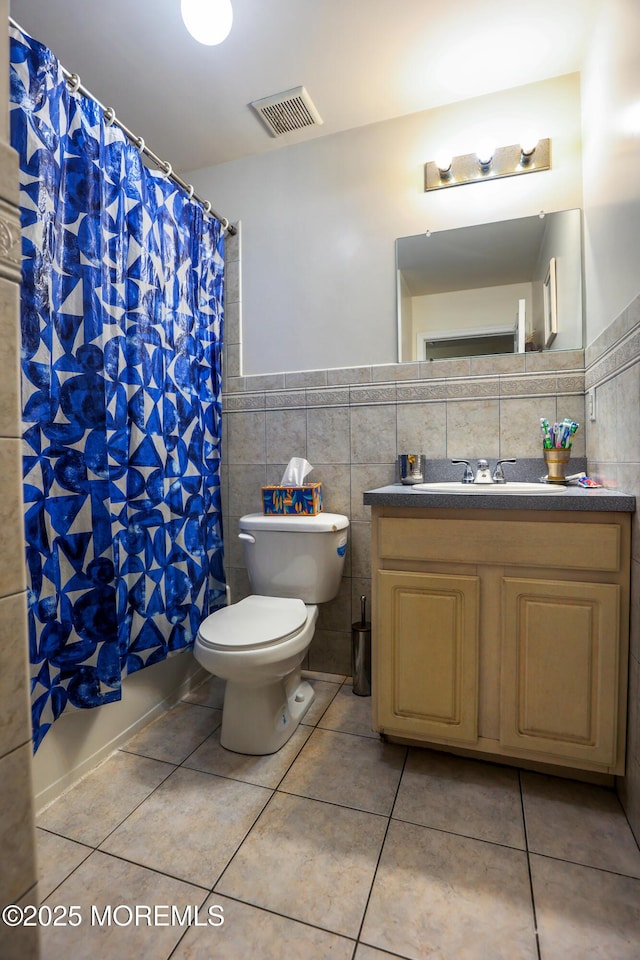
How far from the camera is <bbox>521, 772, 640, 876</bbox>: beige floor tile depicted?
112cm

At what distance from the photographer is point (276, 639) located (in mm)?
1451

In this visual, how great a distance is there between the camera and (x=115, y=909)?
100cm

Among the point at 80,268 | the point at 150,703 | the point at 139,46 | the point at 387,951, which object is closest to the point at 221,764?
the point at 150,703

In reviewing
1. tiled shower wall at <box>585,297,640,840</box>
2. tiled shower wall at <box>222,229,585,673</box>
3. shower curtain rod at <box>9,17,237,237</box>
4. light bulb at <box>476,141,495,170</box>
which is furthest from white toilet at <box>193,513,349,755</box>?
light bulb at <box>476,141,495,170</box>

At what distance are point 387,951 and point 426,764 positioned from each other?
59 centimetres

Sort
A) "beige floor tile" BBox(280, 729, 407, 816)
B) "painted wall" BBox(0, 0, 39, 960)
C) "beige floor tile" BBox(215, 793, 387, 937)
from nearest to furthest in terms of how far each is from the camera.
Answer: "painted wall" BBox(0, 0, 39, 960)
"beige floor tile" BBox(215, 793, 387, 937)
"beige floor tile" BBox(280, 729, 407, 816)

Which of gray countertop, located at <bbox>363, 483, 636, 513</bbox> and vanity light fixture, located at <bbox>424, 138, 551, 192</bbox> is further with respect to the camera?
vanity light fixture, located at <bbox>424, 138, 551, 192</bbox>

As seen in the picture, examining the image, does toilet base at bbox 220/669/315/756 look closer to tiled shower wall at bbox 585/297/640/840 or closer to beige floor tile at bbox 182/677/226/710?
beige floor tile at bbox 182/677/226/710

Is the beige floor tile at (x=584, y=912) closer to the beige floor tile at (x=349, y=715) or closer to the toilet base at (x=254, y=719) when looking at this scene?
the beige floor tile at (x=349, y=715)

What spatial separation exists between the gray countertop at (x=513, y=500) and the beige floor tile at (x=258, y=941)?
100 cm

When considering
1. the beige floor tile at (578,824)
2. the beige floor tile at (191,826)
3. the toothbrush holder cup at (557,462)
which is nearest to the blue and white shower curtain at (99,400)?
the beige floor tile at (191,826)

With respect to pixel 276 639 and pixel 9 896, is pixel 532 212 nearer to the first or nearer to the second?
pixel 276 639

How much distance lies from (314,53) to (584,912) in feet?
8.58

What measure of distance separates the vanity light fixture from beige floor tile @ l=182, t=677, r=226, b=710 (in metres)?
2.27
